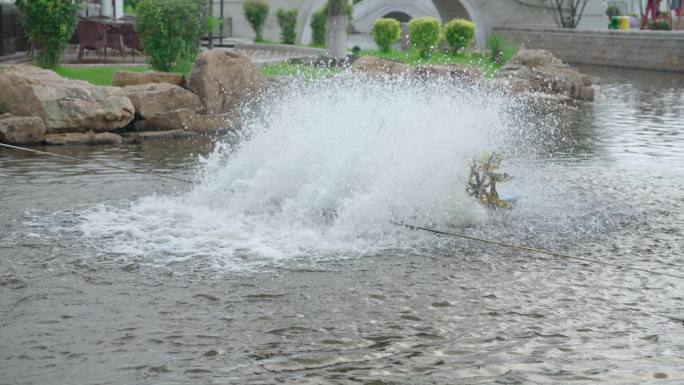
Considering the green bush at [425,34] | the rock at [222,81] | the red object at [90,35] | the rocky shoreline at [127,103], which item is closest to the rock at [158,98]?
the rocky shoreline at [127,103]

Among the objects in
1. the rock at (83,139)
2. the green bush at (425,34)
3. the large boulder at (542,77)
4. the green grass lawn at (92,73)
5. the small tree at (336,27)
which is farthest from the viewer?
the green bush at (425,34)

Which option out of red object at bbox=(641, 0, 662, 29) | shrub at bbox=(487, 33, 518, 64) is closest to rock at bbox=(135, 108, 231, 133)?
shrub at bbox=(487, 33, 518, 64)

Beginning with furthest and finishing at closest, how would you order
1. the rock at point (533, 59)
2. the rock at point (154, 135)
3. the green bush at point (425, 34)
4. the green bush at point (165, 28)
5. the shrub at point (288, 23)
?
the shrub at point (288, 23) → the green bush at point (425, 34) → the rock at point (533, 59) → the green bush at point (165, 28) → the rock at point (154, 135)

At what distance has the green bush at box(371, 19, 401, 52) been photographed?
2970 centimetres

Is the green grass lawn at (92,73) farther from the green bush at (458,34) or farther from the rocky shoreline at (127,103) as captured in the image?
the green bush at (458,34)

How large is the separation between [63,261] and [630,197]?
225 inches

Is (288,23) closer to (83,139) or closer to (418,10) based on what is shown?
(418,10)

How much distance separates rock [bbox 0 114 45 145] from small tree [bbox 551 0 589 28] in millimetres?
33620

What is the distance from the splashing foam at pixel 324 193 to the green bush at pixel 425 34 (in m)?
19.4

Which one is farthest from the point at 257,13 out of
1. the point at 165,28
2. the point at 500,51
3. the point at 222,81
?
the point at 222,81

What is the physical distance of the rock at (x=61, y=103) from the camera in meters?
12.4

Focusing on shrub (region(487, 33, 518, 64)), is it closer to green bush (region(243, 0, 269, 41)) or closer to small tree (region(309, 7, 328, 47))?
small tree (region(309, 7, 328, 47))

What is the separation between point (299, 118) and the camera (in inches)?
378

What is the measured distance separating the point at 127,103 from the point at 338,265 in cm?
714
